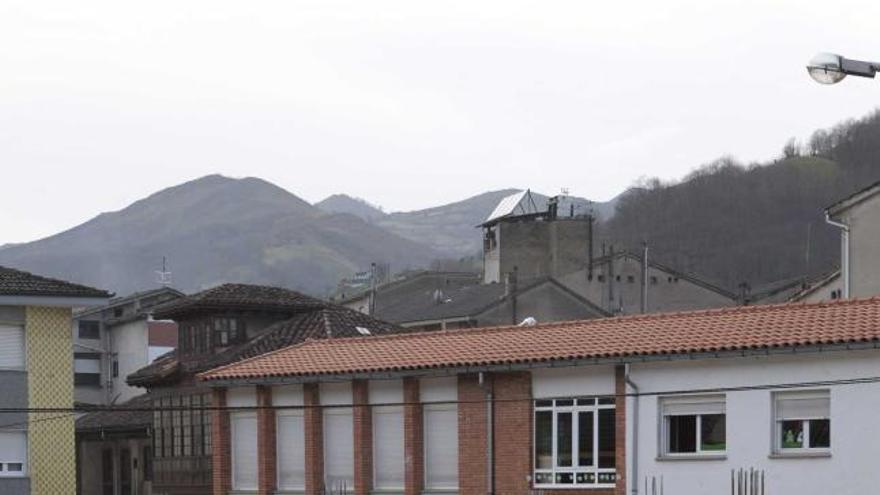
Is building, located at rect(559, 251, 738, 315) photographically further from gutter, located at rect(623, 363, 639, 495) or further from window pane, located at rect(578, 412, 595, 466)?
gutter, located at rect(623, 363, 639, 495)

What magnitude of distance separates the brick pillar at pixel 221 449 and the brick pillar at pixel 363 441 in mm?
4824

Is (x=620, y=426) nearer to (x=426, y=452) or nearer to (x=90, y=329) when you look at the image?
(x=426, y=452)

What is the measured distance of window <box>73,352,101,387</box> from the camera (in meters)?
102

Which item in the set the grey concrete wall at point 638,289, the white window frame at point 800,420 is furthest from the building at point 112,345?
the white window frame at point 800,420

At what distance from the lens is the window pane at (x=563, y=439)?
3922 centimetres

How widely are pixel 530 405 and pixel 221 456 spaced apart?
10262 millimetres

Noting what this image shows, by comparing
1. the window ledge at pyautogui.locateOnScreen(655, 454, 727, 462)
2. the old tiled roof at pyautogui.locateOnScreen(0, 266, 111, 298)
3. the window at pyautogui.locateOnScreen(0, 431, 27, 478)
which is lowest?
the window at pyautogui.locateOnScreen(0, 431, 27, 478)

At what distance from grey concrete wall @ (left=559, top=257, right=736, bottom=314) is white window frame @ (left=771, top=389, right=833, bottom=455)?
2386 inches

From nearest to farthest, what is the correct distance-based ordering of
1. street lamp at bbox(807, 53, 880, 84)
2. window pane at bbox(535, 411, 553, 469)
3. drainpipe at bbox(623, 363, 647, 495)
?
1. street lamp at bbox(807, 53, 880, 84)
2. drainpipe at bbox(623, 363, 647, 495)
3. window pane at bbox(535, 411, 553, 469)

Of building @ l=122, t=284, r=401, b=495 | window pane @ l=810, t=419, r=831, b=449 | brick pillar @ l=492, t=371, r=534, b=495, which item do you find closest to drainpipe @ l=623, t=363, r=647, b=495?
brick pillar @ l=492, t=371, r=534, b=495

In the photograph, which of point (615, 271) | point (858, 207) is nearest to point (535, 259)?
point (615, 271)

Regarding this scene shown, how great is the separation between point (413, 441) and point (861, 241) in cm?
1583

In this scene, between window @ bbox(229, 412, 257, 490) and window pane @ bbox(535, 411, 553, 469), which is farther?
window @ bbox(229, 412, 257, 490)

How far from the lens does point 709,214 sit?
439 feet
